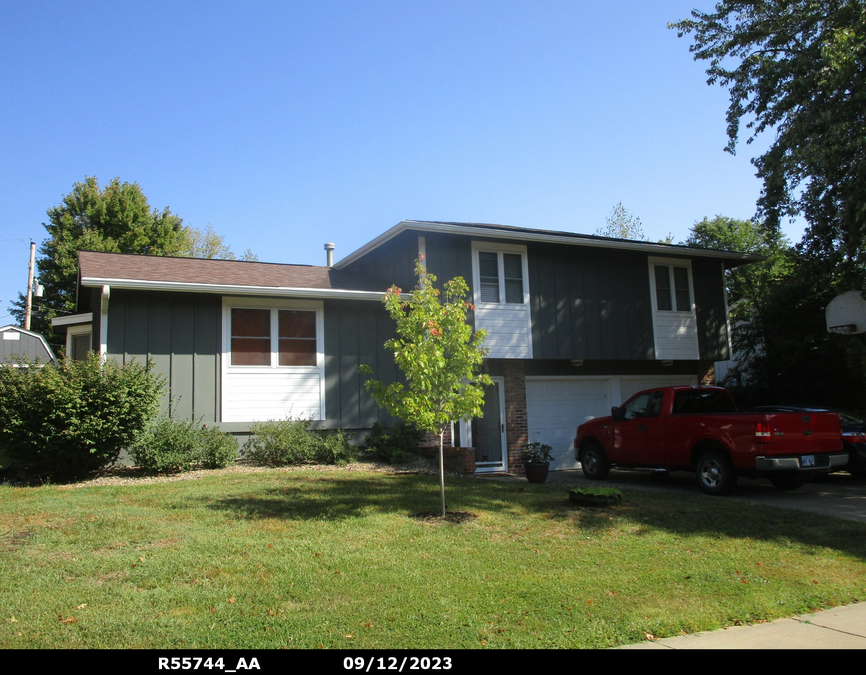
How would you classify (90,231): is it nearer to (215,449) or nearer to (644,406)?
(215,449)

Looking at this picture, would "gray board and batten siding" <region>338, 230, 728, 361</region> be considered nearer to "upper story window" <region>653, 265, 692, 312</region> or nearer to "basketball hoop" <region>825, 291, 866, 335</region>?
"upper story window" <region>653, 265, 692, 312</region>

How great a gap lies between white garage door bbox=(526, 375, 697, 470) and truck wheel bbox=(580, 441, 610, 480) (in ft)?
7.77

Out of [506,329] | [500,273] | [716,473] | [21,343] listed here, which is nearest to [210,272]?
[500,273]

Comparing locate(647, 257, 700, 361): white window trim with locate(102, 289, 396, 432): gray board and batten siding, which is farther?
locate(647, 257, 700, 361): white window trim

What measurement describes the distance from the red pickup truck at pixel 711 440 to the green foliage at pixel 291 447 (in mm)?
5120

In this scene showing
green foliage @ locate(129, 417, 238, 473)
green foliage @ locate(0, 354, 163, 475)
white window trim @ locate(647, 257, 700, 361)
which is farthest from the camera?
white window trim @ locate(647, 257, 700, 361)

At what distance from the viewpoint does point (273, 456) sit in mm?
12484

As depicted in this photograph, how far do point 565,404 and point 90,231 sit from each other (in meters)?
25.5

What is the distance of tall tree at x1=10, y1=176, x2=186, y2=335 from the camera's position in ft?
104

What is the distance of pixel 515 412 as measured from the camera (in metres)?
15.6

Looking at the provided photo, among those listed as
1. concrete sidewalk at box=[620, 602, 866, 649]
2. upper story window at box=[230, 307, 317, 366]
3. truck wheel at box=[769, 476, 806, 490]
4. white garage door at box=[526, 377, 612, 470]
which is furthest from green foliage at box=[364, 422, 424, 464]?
concrete sidewalk at box=[620, 602, 866, 649]

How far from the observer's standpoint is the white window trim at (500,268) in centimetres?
1514
